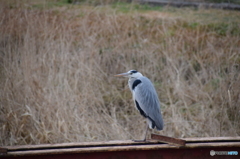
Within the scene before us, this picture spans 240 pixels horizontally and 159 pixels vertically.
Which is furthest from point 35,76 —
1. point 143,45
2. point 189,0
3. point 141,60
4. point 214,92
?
point 189,0

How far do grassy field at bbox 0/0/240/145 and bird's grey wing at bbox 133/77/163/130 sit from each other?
3.94 feet

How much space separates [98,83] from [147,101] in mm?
2216

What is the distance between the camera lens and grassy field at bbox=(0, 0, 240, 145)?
465 centimetres

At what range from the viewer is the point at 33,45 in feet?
17.3

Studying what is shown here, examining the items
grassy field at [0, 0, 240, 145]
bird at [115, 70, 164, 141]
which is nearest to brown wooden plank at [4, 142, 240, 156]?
bird at [115, 70, 164, 141]

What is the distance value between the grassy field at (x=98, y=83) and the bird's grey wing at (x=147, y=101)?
47.3 inches

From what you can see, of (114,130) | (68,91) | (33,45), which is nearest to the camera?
(114,130)

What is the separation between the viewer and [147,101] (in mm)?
3420

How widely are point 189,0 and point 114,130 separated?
22.8ft

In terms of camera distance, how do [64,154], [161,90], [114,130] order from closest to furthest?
[64,154] < [114,130] < [161,90]

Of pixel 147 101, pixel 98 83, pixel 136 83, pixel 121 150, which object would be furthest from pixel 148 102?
pixel 98 83

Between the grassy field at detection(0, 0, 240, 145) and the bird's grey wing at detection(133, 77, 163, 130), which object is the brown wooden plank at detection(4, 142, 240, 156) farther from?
the grassy field at detection(0, 0, 240, 145)

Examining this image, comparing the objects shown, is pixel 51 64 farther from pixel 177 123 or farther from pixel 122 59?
pixel 177 123

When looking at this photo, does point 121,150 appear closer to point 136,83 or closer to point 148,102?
point 148,102
